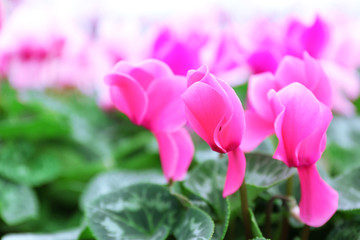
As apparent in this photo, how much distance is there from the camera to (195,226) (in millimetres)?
437

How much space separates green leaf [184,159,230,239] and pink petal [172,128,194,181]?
2 cm

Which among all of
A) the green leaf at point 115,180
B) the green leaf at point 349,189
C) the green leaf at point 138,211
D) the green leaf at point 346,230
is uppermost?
the green leaf at point 138,211

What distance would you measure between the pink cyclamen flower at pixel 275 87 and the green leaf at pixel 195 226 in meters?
0.08

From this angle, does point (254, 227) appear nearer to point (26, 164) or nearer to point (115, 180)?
point (115, 180)

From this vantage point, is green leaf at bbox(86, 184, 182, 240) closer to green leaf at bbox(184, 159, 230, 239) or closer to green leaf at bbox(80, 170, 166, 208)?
green leaf at bbox(184, 159, 230, 239)

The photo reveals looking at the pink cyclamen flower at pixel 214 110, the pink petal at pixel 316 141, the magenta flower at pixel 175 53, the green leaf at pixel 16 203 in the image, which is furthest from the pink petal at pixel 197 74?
the green leaf at pixel 16 203

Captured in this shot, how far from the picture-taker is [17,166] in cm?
89

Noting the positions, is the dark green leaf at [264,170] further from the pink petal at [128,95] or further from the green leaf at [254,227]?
the pink petal at [128,95]

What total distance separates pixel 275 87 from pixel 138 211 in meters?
0.21

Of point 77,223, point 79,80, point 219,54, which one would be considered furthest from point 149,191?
point 79,80

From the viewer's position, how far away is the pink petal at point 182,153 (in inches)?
19.1

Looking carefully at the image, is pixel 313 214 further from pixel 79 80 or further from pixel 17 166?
pixel 79 80

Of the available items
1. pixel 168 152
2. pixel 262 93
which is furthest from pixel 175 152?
pixel 262 93

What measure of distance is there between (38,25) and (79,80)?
0.34 meters
